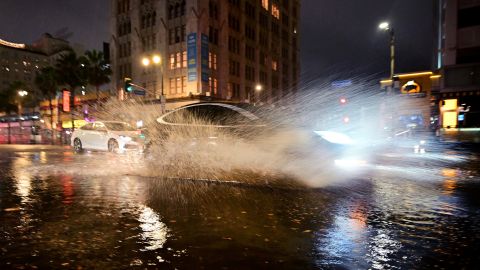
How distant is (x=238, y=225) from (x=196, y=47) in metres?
41.6

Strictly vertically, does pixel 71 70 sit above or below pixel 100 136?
above

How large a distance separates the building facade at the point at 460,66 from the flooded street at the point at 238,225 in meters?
27.8

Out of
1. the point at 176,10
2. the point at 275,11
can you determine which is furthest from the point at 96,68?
the point at 275,11

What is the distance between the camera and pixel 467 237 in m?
4.00

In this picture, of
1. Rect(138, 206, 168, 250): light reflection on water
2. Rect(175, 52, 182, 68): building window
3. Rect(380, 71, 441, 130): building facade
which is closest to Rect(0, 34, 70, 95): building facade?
Rect(175, 52, 182, 68): building window

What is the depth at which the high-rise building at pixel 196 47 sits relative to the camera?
4550 cm

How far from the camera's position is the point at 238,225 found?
14.7 ft

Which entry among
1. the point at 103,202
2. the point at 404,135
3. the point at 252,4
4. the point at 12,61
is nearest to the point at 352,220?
the point at 103,202

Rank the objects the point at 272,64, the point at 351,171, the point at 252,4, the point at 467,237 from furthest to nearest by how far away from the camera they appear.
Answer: the point at 272,64
the point at 252,4
the point at 351,171
the point at 467,237

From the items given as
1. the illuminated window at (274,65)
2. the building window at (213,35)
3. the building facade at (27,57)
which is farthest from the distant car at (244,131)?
the building facade at (27,57)

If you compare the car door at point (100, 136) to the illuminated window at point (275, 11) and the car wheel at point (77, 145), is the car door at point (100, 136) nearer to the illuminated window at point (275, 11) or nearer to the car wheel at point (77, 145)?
the car wheel at point (77, 145)

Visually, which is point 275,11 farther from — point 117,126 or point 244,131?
point 244,131

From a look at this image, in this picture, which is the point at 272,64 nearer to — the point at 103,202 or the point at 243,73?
the point at 243,73

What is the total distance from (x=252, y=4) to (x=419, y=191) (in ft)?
183
